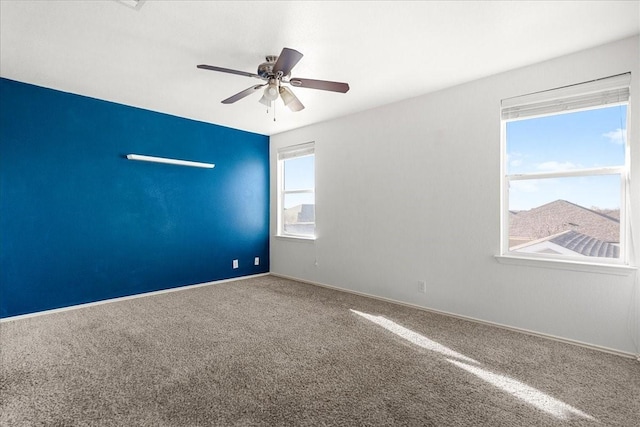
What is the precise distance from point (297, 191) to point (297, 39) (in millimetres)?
2932

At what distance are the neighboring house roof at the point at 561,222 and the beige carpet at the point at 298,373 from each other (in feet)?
3.06

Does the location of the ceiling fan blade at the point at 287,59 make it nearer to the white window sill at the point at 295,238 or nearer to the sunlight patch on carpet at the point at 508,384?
the sunlight patch on carpet at the point at 508,384

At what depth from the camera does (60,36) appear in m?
2.43

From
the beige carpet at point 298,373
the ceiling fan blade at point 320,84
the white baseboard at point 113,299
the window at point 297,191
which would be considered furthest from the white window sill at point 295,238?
the ceiling fan blade at point 320,84

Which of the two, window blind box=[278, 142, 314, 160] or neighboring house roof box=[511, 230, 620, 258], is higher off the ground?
window blind box=[278, 142, 314, 160]

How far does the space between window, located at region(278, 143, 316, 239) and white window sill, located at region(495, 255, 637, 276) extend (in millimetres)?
2704

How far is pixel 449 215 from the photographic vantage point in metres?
3.40

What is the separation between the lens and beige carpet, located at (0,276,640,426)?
1759 millimetres

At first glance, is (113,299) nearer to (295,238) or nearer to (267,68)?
(295,238)

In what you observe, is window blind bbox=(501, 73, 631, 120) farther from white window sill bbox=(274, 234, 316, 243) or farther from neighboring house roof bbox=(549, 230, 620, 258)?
white window sill bbox=(274, 234, 316, 243)

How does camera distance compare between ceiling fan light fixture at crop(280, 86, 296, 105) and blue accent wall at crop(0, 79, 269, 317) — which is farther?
blue accent wall at crop(0, 79, 269, 317)

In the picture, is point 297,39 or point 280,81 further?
point 280,81

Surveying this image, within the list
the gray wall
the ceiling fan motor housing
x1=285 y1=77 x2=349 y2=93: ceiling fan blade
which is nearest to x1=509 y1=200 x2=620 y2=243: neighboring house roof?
the gray wall

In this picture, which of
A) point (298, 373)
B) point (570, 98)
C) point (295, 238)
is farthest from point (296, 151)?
point (298, 373)
